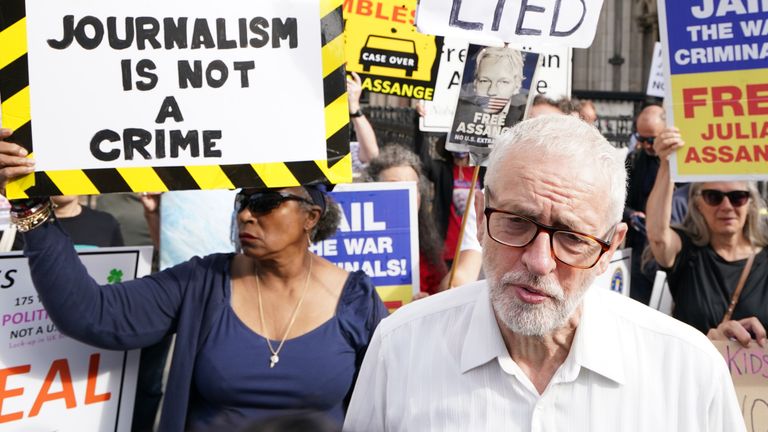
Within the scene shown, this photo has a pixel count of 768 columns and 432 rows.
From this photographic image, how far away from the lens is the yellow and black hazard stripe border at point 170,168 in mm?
2785

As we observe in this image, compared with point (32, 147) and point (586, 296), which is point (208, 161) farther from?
point (586, 296)

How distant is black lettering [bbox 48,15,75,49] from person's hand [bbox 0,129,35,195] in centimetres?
31

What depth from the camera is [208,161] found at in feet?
9.61

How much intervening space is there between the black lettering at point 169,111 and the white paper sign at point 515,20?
1217 millimetres

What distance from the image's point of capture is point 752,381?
10.6ft

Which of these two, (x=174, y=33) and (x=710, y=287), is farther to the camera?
(x=710, y=287)

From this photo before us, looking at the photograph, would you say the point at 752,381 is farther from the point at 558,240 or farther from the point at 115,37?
the point at 115,37

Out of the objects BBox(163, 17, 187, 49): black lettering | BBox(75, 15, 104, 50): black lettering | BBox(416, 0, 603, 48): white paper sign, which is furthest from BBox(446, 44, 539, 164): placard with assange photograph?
BBox(75, 15, 104, 50): black lettering

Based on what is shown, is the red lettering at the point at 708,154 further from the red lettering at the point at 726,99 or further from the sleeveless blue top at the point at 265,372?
the sleeveless blue top at the point at 265,372

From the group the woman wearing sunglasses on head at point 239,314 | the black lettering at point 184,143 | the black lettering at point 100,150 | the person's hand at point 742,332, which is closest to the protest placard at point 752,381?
the person's hand at point 742,332

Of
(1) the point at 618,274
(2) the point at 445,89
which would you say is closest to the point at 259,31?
(1) the point at 618,274

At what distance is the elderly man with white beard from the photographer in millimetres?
1919

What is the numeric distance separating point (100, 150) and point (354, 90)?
101 inches

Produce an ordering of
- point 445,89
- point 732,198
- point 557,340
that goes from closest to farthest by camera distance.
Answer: point 557,340, point 732,198, point 445,89
